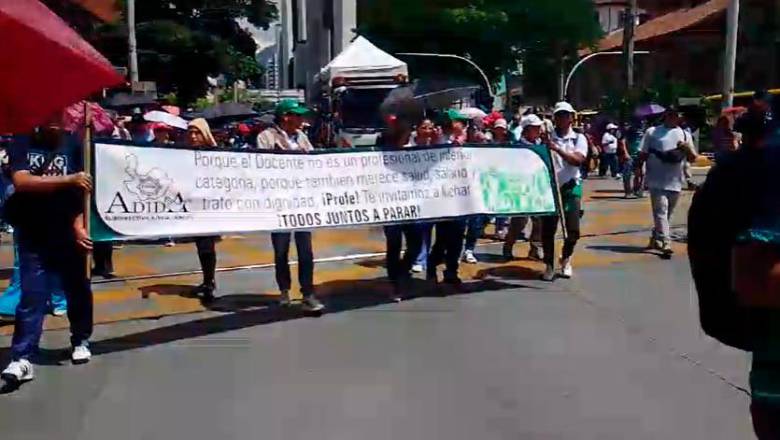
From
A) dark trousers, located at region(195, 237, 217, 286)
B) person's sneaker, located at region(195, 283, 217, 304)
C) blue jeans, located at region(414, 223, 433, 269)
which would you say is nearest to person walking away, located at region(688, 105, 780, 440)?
dark trousers, located at region(195, 237, 217, 286)

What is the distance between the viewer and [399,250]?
998cm

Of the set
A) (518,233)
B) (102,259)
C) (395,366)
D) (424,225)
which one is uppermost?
(424,225)

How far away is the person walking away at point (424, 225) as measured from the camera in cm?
1086

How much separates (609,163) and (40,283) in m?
22.8

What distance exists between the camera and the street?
6.03 m

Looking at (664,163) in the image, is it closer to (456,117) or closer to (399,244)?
(399,244)

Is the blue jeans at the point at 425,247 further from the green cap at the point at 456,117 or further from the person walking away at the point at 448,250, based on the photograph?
the green cap at the point at 456,117

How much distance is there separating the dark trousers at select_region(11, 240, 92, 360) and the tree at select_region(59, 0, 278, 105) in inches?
1523

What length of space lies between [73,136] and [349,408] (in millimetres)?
3131

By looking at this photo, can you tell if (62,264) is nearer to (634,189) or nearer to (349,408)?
(349,408)

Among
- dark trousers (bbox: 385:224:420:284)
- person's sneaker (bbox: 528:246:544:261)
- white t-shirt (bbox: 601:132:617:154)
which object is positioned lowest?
person's sneaker (bbox: 528:246:544:261)

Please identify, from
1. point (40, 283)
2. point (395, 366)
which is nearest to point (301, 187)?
point (395, 366)

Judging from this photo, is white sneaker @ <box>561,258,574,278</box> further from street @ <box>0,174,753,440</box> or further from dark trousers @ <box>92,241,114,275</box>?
dark trousers @ <box>92,241,114,275</box>

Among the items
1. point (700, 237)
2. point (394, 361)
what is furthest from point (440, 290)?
point (700, 237)
